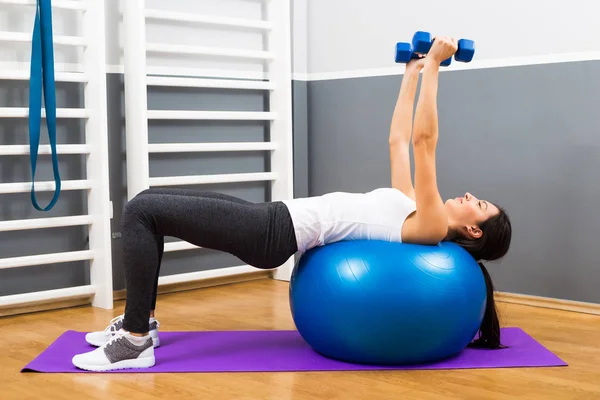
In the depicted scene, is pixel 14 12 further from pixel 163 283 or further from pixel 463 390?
pixel 463 390

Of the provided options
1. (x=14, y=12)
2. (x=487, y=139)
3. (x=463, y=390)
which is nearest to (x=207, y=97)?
(x=14, y=12)

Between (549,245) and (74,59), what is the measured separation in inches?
80.5

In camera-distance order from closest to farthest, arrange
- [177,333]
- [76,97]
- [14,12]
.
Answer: [177,333] → [14,12] → [76,97]

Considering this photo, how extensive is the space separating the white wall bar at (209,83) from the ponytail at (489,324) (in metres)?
1.64

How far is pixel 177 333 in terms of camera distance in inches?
112

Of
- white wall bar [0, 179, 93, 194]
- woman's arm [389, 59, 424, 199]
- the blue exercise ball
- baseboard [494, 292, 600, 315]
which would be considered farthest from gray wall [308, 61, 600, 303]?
white wall bar [0, 179, 93, 194]

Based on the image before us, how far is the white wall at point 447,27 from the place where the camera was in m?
3.18

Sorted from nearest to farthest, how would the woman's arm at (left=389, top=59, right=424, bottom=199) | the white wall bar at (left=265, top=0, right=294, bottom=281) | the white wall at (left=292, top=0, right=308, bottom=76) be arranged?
the woman's arm at (left=389, top=59, right=424, bottom=199)
the white wall bar at (left=265, top=0, right=294, bottom=281)
the white wall at (left=292, top=0, right=308, bottom=76)

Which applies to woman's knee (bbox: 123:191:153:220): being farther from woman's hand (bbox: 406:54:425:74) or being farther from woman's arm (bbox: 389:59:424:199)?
woman's hand (bbox: 406:54:425:74)

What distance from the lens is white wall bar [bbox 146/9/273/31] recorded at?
348 centimetres

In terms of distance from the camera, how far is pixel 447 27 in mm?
3547

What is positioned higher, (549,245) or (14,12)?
(14,12)

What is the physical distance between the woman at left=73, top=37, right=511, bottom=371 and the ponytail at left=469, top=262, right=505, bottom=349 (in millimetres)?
12

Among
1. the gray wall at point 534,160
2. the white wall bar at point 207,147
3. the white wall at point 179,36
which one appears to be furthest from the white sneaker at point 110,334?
the gray wall at point 534,160
